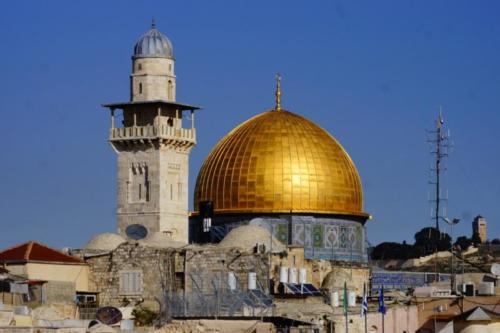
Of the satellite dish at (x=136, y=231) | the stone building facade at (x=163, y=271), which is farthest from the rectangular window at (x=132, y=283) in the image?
the satellite dish at (x=136, y=231)

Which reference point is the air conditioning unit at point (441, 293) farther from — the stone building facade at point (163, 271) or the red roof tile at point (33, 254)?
the red roof tile at point (33, 254)

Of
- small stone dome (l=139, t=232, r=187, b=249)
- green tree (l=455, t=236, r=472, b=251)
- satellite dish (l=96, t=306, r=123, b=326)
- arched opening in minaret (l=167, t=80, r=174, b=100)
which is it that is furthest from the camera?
green tree (l=455, t=236, r=472, b=251)

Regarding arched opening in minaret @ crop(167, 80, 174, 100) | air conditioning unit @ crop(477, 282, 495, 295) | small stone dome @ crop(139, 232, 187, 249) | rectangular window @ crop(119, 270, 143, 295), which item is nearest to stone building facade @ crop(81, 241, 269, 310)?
rectangular window @ crop(119, 270, 143, 295)

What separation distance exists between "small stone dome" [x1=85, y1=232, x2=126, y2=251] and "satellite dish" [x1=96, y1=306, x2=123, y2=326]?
359 inches

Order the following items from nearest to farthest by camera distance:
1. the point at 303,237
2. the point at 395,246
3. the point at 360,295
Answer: the point at 360,295
the point at 303,237
the point at 395,246

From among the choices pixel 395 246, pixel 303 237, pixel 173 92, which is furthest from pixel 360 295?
pixel 395 246

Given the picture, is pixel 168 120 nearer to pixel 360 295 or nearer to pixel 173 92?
pixel 173 92

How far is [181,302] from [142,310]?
1.21 meters

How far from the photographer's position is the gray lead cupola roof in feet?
256

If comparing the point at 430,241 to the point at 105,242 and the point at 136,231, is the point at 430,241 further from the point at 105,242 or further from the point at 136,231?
the point at 105,242

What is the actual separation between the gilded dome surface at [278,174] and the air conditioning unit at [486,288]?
1267cm

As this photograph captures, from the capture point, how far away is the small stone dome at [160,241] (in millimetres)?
69188

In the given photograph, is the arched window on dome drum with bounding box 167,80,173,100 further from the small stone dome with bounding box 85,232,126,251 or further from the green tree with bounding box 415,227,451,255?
the green tree with bounding box 415,227,451,255

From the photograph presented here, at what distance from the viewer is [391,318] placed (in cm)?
6238
